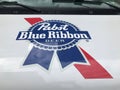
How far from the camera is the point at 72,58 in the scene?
243cm

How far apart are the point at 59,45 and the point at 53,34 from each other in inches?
6.3

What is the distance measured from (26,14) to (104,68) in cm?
91

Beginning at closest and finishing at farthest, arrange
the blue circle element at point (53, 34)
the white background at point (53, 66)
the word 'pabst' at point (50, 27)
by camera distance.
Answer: the white background at point (53, 66) < the blue circle element at point (53, 34) < the word 'pabst' at point (50, 27)

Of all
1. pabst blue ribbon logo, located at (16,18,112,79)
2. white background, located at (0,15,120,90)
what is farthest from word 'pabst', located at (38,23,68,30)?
white background, located at (0,15,120,90)

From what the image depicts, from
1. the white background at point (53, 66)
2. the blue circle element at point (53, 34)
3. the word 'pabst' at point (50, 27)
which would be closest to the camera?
the white background at point (53, 66)

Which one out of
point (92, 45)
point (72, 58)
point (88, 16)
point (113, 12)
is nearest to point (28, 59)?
point (72, 58)

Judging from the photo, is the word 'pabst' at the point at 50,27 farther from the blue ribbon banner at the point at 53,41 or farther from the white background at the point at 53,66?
the white background at the point at 53,66

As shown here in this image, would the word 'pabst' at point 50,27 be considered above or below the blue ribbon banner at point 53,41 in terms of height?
above

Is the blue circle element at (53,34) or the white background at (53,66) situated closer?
the white background at (53,66)

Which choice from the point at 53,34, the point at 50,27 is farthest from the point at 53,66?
the point at 50,27

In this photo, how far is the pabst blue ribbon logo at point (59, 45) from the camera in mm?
2377

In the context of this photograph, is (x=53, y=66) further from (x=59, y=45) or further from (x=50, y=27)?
(x=50, y=27)

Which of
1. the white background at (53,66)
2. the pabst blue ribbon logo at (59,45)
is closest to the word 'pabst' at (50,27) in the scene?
the pabst blue ribbon logo at (59,45)

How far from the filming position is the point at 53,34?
2.64 meters
